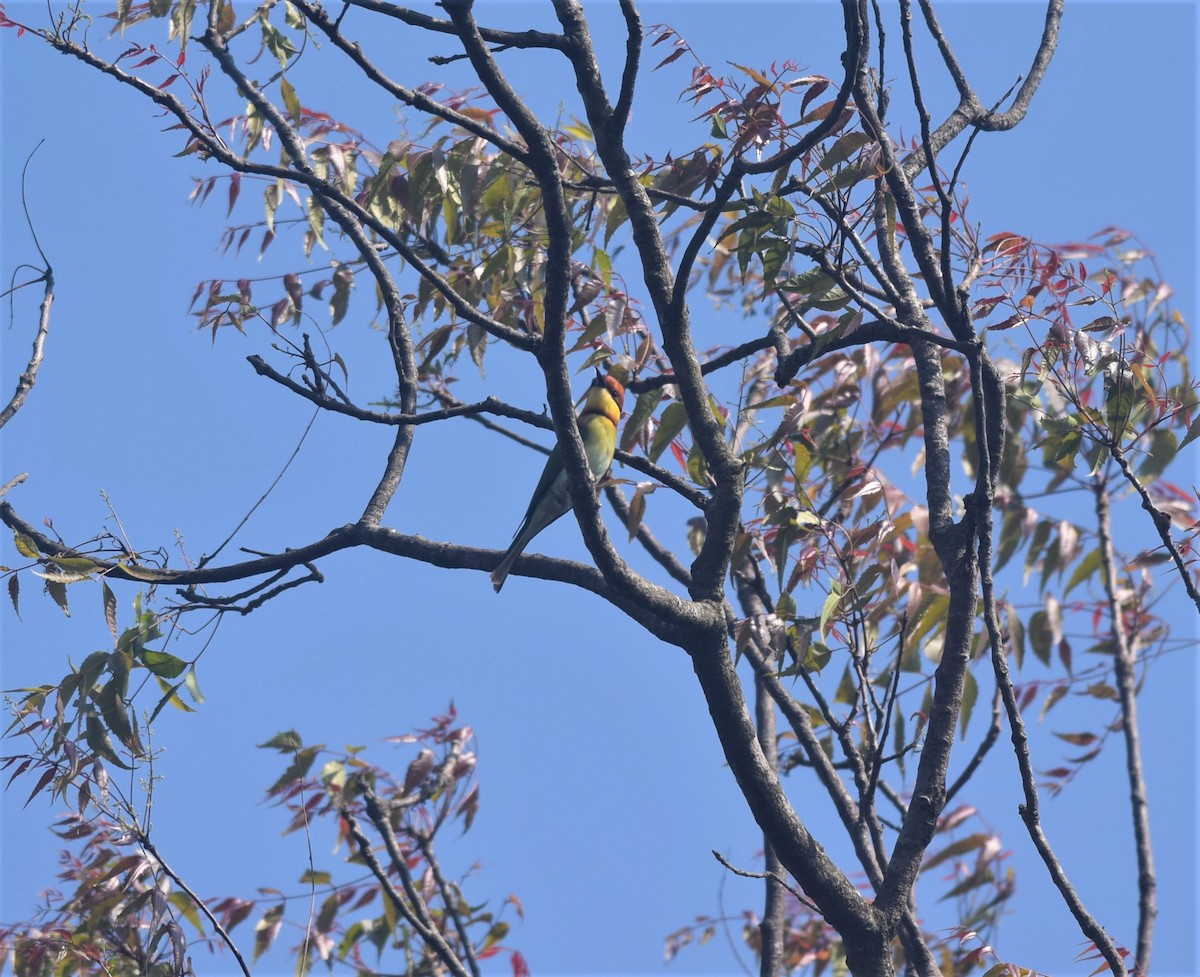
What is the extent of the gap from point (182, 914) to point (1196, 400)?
382 cm

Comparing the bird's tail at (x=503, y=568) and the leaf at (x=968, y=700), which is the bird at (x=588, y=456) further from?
the leaf at (x=968, y=700)

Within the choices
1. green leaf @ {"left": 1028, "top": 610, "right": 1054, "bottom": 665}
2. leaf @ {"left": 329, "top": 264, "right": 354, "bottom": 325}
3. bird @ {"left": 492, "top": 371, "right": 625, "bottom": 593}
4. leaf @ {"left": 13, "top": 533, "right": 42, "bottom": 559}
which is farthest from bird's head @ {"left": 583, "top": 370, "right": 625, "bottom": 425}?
leaf @ {"left": 13, "top": 533, "right": 42, "bottom": 559}

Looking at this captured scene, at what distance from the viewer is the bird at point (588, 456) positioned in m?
4.86

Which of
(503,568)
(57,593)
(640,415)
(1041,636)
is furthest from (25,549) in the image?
(1041,636)

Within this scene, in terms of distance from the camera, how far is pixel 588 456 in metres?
4.95

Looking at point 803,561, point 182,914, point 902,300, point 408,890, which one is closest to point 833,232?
point 902,300

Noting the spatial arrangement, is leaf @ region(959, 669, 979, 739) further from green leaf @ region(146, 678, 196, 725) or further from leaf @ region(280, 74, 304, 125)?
leaf @ region(280, 74, 304, 125)

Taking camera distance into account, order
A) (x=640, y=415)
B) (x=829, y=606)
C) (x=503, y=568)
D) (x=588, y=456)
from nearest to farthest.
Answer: (x=829, y=606), (x=503, y=568), (x=640, y=415), (x=588, y=456)

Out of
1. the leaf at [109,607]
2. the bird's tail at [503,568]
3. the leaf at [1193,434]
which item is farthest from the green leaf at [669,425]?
the leaf at [109,607]

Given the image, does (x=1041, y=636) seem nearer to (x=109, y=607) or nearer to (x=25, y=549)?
(x=109, y=607)

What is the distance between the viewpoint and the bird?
4.86 meters

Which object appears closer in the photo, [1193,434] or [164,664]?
[1193,434]

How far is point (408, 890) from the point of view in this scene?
3.91 m

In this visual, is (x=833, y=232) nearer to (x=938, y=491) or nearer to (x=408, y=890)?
(x=938, y=491)
